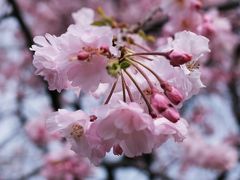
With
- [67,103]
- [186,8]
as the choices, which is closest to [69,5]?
[67,103]

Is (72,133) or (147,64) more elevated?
(147,64)

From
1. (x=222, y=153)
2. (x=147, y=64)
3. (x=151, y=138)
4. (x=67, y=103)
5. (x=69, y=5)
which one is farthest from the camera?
(x=69, y=5)

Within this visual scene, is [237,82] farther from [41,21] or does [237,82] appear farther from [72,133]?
[72,133]

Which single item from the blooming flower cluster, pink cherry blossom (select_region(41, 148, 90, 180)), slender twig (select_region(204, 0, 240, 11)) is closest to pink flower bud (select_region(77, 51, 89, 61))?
the blooming flower cluster

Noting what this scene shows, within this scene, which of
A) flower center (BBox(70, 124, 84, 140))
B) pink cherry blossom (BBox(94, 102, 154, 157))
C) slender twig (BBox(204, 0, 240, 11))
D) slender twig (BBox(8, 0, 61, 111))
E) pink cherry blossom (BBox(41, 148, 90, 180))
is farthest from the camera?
pink cherry blossom (BBox(41, 148, 90, 180))

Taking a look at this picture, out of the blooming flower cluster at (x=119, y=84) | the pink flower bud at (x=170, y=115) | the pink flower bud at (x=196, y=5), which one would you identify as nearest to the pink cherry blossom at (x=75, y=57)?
the blooming flower cluster at (x=119, y=84)

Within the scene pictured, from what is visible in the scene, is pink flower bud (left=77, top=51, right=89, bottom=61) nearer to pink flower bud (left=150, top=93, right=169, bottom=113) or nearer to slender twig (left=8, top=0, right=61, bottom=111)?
pink flower bud (left=150, top=93, right=169, bottom=113)

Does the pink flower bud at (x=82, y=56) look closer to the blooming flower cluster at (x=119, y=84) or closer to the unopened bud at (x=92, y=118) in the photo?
the blooming flower cluster at (x=119, y=84)

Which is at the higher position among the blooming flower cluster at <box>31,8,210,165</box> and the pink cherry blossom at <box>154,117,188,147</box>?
the blooming flower cluster at <box>31,8,210,165</box>
